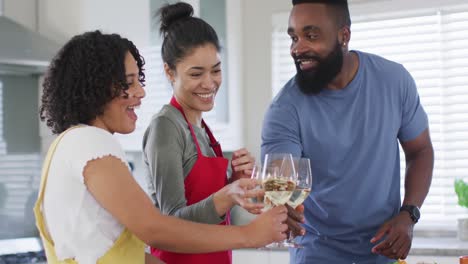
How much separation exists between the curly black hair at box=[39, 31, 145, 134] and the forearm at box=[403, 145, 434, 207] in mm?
1037

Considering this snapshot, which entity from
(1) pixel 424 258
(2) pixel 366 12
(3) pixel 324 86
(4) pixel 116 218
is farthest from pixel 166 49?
(2) pixel 366 12

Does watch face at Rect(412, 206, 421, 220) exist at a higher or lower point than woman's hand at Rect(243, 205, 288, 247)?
lower

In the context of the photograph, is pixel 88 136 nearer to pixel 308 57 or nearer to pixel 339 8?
pixel 308 57

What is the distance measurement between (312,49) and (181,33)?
1.40 feet

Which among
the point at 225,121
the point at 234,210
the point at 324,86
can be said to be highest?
the point at 324,86

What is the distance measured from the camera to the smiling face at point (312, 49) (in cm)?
211

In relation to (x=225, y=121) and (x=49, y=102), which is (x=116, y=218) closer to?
(x=49, y=102)

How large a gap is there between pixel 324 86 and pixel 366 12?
1.62m

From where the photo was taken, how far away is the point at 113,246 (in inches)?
55.7

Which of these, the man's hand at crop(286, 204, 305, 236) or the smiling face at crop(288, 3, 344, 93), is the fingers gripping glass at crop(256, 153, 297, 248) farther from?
the smiling face at crop(288, 3, 344, 93)

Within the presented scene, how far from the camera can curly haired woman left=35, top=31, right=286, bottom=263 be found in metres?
1.37

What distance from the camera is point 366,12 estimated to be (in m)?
3.63

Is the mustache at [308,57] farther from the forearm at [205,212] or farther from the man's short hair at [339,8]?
the forearm at [205,212]

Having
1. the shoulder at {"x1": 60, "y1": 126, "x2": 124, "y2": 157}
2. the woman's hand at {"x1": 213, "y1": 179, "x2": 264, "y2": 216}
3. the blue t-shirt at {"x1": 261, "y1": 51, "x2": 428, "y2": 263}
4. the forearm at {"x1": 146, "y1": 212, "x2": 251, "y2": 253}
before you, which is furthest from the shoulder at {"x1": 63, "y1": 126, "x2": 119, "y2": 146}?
the blue t-shirt at {"x1": 261, "y1": 51, "x2": 428, "y2": 263}
